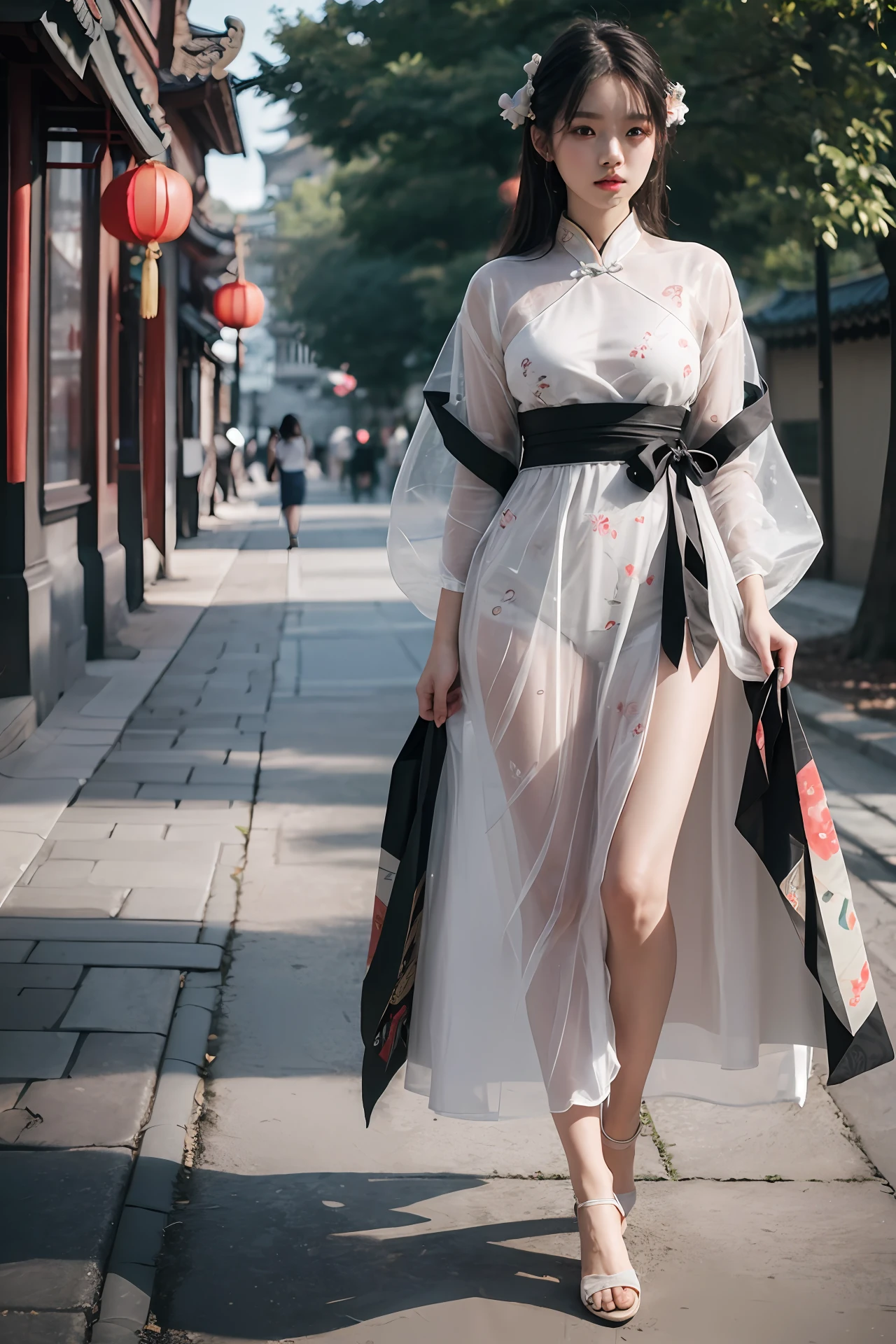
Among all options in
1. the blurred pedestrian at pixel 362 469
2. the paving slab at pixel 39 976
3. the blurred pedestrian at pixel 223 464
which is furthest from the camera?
the blurred pedestrian at pixel 362 469

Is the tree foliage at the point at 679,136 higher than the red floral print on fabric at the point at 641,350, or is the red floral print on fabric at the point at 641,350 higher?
the tree foliage at the point at 679,136

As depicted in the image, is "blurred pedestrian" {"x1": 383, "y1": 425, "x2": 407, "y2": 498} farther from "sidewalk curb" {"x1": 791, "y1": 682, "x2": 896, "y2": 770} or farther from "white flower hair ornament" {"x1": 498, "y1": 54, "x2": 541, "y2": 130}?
"white flower hair ornament" {"x1": 498, "y1": 54, "x2": 541, "y2": 130}

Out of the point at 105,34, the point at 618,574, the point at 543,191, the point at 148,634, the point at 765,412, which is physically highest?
the point at 105,34

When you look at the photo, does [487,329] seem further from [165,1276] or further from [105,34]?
[105,34]

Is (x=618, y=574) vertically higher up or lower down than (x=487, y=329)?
lower down

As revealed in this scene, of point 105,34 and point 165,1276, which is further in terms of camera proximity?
Answer: point 105,34

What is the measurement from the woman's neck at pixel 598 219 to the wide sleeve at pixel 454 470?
0.63 ft

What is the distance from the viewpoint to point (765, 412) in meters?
2.71

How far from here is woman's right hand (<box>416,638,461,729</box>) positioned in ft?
8.85

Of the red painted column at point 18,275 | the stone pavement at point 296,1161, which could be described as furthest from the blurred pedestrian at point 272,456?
the stone pavement at point 296,1161

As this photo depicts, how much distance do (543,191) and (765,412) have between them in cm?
57

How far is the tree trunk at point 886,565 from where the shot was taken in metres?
9.56

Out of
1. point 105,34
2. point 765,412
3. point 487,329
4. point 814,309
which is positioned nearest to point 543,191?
point 487,329

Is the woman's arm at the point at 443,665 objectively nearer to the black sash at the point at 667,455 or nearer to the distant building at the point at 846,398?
the black sash at the point at 667,455
